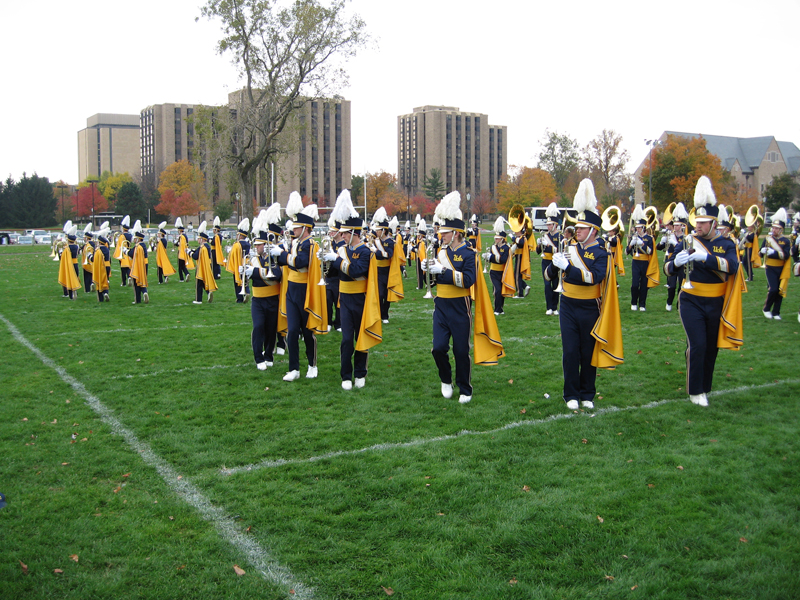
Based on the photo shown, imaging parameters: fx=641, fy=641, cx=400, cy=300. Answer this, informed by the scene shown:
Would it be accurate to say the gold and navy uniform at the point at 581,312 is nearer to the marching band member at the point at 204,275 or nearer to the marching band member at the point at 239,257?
the marching band member at the point at 239,257

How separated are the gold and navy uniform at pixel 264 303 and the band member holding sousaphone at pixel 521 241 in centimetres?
743

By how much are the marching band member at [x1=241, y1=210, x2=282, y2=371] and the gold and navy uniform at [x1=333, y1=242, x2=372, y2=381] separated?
1200mm

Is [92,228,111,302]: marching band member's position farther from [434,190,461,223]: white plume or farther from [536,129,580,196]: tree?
[536,129,580,196]: tree

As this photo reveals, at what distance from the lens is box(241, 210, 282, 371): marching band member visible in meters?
8.52

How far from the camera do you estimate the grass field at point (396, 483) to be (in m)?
3.78

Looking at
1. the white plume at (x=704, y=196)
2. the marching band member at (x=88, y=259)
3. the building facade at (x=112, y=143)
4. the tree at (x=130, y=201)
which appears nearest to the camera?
the white plume at (x=704, y=196)

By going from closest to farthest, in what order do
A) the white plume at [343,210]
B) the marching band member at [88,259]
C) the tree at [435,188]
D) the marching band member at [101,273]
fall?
the white plume at [343,210] → the marching band member at [101,273] → the marching band member at [88,259] → the tree at [435,188]

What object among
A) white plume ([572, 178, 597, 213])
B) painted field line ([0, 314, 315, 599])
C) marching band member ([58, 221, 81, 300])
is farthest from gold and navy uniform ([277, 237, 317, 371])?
marching band member ([58, 221, 81, 300])

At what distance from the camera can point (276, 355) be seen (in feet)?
33.3

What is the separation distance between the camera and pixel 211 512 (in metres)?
4.63

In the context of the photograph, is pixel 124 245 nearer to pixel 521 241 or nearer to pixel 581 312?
pixel 521 241

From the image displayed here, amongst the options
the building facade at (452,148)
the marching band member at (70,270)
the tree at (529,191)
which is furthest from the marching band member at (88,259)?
the building facade at (452,148)

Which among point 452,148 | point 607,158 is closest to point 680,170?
point 607,158

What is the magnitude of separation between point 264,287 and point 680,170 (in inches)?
2082
